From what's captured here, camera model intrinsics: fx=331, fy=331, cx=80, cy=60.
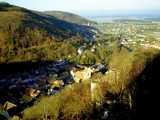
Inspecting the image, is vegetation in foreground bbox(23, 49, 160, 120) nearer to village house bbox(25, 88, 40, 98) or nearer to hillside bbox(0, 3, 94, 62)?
village house bbox(25, 88, 40, 98)

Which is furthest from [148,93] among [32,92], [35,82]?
[35,82]

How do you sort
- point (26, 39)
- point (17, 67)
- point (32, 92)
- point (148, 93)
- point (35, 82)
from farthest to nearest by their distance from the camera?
point (26, 39), point (17, 67), point (35, 82), point (32, 92), point (148, 93)

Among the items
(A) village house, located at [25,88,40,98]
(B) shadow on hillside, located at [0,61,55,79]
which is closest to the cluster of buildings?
(A) village house, located at [25,88,40,98]

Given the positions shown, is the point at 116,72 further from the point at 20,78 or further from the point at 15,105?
the point at 20,78

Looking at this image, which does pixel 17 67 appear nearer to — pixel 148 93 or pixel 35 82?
pixel 35 82

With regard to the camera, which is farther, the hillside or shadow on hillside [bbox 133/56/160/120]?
the hillside

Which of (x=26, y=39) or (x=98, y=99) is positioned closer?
(x=98, y=99)

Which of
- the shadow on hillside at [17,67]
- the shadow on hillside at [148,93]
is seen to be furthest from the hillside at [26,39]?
the shadow on hillside at [148,93]

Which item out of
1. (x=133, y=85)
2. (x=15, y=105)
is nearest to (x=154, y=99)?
(x=133, y=85)

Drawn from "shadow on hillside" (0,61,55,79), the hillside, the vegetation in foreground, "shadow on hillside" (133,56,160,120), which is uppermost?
the vegetation in foreground
